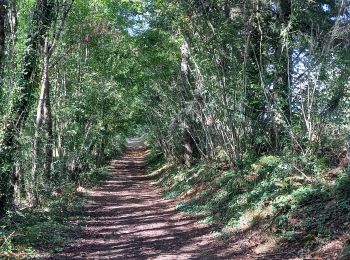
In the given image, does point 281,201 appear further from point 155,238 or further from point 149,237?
point 149,237

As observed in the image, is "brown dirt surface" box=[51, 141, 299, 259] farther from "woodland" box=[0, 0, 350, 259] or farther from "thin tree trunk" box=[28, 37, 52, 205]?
"thin tree trunk" box=[28, 37, 52, 205]

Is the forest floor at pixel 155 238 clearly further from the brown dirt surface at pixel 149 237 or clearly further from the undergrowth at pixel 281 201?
the undergrowth at pixel 281 201

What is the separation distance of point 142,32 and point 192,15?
5.83 m

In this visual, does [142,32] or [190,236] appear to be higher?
[142,32]

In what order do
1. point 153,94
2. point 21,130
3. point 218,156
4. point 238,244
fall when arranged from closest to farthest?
point 238,244, point 21,130, point 218,156, point 153,94

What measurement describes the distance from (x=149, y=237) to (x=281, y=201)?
336 centimetres

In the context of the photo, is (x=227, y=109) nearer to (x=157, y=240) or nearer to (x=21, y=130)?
(x=157, y=240)

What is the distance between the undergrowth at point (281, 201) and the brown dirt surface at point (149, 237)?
1.54ft

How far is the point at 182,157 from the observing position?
2205 cm

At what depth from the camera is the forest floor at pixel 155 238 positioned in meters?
7.91

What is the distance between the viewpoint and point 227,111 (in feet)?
38.1

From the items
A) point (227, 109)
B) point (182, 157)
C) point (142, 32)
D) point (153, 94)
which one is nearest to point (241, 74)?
point (227, 109)

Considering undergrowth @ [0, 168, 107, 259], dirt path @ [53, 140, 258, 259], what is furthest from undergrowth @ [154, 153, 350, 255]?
undergrowth @ [0, 168, 107, 259]

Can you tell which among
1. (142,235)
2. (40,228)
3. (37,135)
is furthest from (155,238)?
(37,135)
